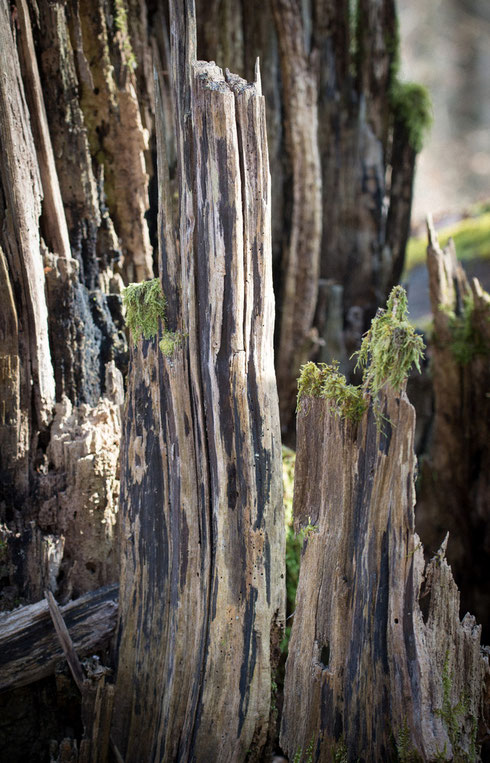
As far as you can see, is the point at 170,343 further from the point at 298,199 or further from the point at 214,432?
the point at 298,199

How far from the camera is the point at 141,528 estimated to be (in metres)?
2.76

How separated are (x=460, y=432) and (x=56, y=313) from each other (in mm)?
3188

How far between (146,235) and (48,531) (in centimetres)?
183

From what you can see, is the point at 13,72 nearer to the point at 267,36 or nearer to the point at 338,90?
the point at 267,36

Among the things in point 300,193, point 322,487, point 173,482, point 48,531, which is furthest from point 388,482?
point 300,193

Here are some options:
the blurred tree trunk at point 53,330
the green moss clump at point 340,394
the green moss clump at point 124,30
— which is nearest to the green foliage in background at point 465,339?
the green moss clump at point 340,394

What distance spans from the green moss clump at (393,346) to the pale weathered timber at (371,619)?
0.07 meters

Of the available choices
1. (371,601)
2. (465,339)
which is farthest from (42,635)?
(465,339)

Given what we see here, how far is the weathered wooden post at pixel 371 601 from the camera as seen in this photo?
7.20 ft

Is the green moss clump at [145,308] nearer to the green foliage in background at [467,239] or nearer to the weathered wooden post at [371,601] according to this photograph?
the weathered wooden post at [371,601]

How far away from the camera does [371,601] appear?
2291mm

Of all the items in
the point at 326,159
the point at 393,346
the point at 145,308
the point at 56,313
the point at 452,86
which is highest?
the point at 452,86

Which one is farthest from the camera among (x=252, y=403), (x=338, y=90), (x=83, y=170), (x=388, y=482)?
(x=338, y=90)

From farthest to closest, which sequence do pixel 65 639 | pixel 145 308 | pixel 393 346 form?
1. pixel 65 639
2. pixel 145 308
3. pixel 393 346
